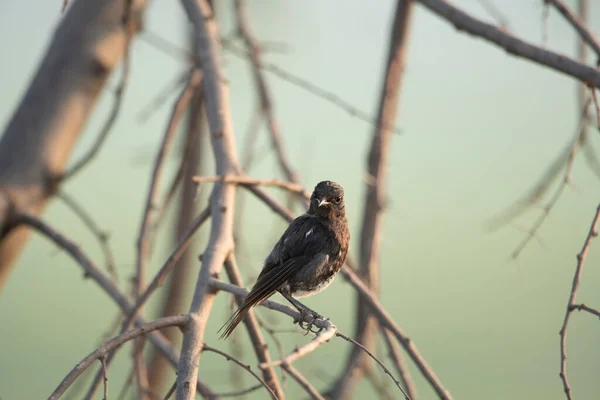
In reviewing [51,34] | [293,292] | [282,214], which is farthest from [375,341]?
[51,34]

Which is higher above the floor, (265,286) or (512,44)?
(512,44)

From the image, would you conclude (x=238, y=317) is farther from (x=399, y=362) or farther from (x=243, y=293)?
(x=399, y=362)

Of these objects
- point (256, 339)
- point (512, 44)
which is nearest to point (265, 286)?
point (256, 339)

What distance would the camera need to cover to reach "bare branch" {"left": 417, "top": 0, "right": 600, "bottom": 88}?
305 cm

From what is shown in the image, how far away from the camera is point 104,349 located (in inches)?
90.3

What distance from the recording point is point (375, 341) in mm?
4336

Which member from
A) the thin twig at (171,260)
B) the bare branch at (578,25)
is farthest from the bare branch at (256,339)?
the bare branch at (578,25)

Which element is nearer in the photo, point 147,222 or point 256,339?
point 256,339

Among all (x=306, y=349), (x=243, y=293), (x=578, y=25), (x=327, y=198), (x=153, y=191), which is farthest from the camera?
(x=153, y=191)

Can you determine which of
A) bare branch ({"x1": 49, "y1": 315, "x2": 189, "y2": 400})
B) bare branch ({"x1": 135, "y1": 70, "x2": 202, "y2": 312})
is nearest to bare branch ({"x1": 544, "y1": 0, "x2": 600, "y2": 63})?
bare branch ({"x1": 135, "y1": 70, "x2": 202, "y2": 312})

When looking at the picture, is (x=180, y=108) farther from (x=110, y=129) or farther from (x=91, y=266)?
(x=91, y=266)

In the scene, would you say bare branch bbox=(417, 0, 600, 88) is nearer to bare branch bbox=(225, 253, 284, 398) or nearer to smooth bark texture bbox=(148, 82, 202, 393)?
bare branch bbox=(225, 253, 284, 398)

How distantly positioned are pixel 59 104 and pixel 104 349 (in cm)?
296

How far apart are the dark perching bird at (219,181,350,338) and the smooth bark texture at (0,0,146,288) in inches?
78.7
